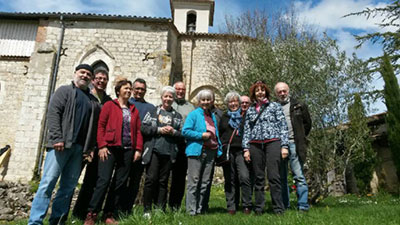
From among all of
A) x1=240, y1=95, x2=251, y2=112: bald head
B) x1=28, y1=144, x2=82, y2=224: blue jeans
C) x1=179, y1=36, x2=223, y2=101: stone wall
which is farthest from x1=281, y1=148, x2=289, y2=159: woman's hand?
x1=179, y1=36, x2=223, y2=101: stone wall

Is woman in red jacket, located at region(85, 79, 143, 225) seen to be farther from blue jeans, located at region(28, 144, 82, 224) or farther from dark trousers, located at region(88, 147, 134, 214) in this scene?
blue jeans, located at region(28, 144, 82, 224)

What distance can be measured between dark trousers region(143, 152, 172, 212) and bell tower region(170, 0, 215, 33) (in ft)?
61.5

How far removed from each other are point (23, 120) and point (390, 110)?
1514 cm

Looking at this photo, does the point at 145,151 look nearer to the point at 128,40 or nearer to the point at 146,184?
the point at 146,184

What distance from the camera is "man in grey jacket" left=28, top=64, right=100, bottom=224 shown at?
313 cm

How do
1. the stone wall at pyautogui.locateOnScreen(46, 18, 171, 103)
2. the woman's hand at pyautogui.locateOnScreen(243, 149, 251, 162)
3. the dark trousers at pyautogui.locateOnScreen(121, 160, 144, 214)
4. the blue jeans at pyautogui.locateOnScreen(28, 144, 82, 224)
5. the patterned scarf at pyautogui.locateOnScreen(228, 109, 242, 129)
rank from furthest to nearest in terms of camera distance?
the stone wall at pyautogui.locateOnScreen(46, 18, 171, 103) → the patterned scarf at pyautogui.locateOnScreen(228, 109, 242, 129) → the woman's hand at pyautogui.locateOnScreen(243, 149, 251, 162) → the dark trousers at pyautogui.locateOnScreen(121, 160, 144, 214) → the blue jeans at pyautogui.locateOnScreen(28, 144, 82, 224)

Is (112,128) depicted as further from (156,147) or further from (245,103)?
(245,103)

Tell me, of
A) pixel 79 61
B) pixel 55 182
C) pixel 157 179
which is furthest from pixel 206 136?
pixel 79 61

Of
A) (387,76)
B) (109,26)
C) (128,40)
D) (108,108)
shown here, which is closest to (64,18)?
(109,26)

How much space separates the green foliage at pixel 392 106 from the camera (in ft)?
33.7

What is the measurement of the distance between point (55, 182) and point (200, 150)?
1.92 meters

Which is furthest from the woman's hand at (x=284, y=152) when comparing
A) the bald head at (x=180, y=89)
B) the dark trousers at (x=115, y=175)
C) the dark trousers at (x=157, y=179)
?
the dark trousers at (x=115, y=175)

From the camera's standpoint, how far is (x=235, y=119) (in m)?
4.64

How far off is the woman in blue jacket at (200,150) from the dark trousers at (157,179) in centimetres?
34
